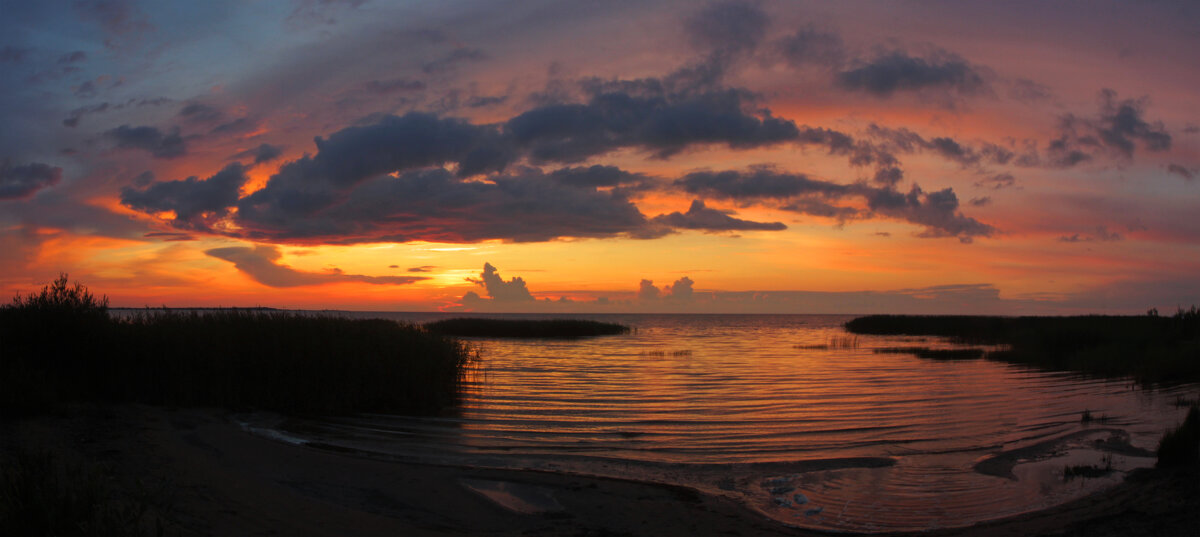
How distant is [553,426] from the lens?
18125 mm

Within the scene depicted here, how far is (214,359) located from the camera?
19922mm

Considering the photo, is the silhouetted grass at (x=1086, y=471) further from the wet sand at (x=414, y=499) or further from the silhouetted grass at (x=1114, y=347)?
the silhouetted grass at (x=1114, y=347)

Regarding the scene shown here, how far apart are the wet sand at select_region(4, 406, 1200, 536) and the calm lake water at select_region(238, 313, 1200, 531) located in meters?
0.94

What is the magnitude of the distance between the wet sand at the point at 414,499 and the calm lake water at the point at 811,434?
935 mm

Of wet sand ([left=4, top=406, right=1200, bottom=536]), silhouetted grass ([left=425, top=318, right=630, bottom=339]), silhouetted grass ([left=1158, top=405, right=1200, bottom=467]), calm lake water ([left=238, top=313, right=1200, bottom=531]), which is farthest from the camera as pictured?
silhouetted grass ([left=425, top=318, right=630, bottom=339])

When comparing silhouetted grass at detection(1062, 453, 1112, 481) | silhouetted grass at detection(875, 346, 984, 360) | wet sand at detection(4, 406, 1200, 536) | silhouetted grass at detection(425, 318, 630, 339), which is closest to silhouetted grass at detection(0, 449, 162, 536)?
wet sand at detection(4, 406, 1200, 536)

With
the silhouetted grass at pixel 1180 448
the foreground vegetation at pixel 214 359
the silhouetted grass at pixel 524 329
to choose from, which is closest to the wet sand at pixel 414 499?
the silhouetted grass at pixel 1180 448

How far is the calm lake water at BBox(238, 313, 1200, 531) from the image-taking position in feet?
38.4

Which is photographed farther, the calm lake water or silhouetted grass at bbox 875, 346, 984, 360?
silhouetted grass at bbox 875, 346, 984, 360

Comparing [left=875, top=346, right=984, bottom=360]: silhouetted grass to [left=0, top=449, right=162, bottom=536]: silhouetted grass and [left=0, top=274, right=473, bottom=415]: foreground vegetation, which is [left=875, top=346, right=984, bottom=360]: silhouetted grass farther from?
[left=0, top=449, right=162, bottom=536]: silhouetted grass

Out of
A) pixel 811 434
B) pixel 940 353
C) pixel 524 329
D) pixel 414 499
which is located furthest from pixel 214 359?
pixel 524 329

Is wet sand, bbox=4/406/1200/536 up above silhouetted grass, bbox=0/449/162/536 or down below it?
below

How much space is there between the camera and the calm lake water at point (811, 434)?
461 inches

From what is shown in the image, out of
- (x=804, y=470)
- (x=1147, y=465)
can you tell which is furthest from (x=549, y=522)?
(x=1147, y=465)
